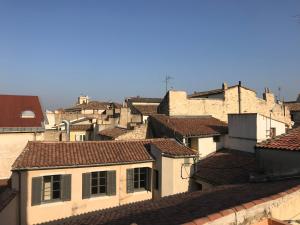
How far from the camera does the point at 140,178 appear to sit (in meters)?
18.5

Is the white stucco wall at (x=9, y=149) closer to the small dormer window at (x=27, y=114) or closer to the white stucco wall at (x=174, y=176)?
the small dormer window at (x=27, y=114)

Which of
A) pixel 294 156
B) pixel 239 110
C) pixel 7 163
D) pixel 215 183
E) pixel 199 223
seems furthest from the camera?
pixel 239 110

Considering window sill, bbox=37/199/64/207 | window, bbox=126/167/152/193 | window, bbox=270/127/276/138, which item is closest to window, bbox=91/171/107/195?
window, bbox=126/167/152/193

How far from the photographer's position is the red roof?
22.6 meters

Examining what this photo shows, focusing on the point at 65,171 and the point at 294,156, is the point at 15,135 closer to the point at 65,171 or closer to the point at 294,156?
the point at 65,171

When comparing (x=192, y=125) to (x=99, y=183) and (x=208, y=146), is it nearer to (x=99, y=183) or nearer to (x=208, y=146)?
(x=208, y=146)

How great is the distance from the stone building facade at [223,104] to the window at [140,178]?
398 inches

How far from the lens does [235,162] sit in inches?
712

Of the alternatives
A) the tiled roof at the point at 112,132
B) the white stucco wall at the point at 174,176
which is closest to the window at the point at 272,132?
the white stucco wall at the point at 174,176

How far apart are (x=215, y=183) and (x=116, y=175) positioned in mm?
5722

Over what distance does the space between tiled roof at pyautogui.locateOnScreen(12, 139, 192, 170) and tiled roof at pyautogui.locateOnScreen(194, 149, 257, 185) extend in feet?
5.82

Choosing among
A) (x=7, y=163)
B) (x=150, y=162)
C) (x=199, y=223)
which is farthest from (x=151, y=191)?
(x=199, y=223)

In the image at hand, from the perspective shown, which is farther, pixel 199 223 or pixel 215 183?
pixel 215 183

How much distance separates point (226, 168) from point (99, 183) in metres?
7.41
